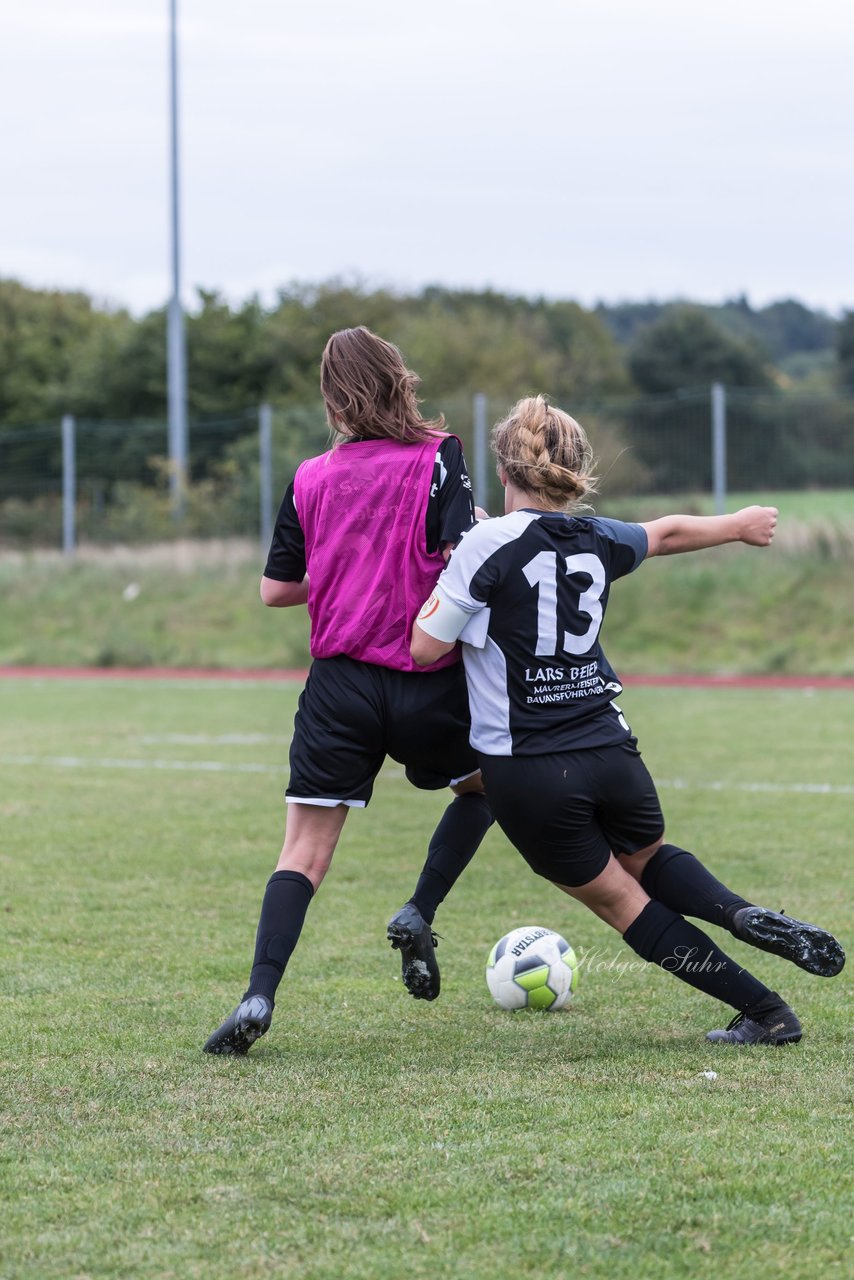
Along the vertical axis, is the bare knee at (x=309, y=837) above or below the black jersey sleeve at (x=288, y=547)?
below

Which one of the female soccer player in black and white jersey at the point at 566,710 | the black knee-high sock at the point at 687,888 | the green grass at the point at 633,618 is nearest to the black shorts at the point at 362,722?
the female soccer player in black and white jersey at the point at 566,710

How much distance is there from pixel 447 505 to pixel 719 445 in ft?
60.5

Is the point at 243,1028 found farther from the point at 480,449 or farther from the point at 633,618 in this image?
the point at 480,449

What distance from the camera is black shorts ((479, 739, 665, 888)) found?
3.76 metres

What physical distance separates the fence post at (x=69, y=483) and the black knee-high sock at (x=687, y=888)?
Answer: 23.3 metres

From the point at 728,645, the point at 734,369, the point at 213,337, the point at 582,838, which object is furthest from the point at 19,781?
the point at 734,369

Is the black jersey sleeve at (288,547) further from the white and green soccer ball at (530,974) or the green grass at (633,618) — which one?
the green grass at (633,618)

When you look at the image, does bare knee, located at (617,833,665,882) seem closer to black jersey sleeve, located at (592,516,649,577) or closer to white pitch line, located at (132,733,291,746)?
black jersey sleeve, located at (592,516,649,577)

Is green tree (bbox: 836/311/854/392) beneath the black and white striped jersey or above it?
above

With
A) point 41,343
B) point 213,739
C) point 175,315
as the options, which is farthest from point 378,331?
point 213,739

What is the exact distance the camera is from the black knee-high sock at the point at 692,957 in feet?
12.7

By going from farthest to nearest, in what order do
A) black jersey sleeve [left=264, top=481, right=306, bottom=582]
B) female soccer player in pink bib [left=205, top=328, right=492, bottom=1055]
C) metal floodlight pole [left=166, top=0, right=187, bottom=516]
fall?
metal floodlight pole [left=166, top=0, right=187, bottom=516] → black jersey sleeve [left=264, top=481, right=306, bottom=582] → female soccer player in pink bib [left=205, top=328, right=492, bottom=1055]

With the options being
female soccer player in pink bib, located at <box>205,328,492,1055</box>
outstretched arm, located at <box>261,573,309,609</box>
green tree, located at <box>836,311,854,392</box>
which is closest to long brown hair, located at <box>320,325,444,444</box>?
female soccer player in pink bib, located at <box>205,328,492,1055</box>

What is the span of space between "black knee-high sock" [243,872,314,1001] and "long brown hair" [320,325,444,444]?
122cm
